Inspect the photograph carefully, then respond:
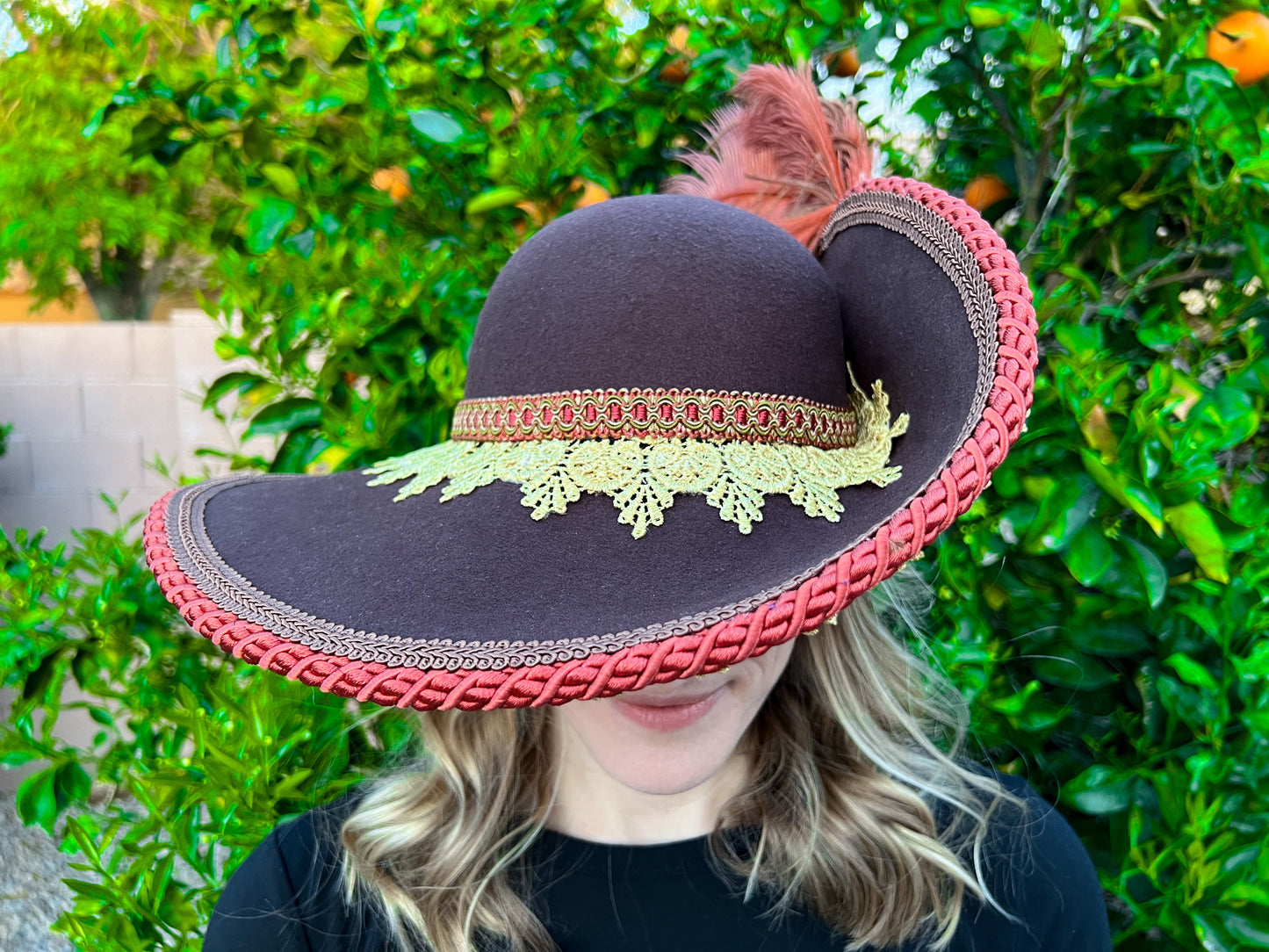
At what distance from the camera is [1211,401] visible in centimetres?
114

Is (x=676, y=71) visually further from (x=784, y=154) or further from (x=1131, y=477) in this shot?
(x=1131, y=477)

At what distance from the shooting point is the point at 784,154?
48.9 inches

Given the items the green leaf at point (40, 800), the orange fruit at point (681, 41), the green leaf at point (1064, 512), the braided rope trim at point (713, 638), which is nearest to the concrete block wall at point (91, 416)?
the green leaf at point (40, 800)

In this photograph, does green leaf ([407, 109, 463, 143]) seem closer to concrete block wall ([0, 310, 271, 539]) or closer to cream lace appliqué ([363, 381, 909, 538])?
cream lace appliqué ([363, 381, 909, 538])

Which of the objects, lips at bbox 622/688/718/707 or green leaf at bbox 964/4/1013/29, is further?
green leaf at bbox 964/4/1013/29

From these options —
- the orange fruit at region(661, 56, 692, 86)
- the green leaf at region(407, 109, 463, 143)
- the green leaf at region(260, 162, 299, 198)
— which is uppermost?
the orange fruit at region(661, 56, 692, 86)

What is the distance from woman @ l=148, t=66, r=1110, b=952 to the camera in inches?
27.8

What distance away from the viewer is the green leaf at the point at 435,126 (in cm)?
132

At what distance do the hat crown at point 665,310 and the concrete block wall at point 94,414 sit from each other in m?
3.37

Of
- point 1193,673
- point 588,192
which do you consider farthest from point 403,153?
point 1193,673

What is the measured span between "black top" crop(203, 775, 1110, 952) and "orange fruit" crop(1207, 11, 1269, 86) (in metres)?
1.18

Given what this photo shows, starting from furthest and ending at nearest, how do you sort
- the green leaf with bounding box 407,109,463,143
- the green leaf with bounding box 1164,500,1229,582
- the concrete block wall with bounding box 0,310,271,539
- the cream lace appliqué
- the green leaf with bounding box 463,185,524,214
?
the concrete block wall with bounding box 0,310,271,539 < the green leaf with bounding box 463,185,524,214 < the green leaf with bounding box 407,109,463,143 < the green leaf with bounding box 1164,500,1229,582 < the cream lace appliqué

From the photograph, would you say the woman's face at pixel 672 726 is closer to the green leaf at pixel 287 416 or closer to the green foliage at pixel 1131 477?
the green foliage at pixel 1131 477

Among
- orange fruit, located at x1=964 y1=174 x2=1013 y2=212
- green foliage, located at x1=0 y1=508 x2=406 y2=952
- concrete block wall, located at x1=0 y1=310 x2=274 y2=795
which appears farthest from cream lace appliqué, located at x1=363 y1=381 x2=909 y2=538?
concrete block wall, located at x1=0 y1=310 x2=274 y2=795
